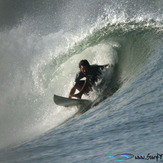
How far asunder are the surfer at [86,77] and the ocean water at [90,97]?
0.94ft

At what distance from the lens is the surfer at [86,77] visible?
9.34m

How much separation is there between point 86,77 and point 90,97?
1.84 feet

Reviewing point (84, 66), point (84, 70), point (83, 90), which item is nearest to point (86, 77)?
point (84, 70)

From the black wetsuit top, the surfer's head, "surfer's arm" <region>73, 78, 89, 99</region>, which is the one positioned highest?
the surfer's head

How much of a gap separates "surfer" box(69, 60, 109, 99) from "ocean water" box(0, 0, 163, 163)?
→ 0.94 ft

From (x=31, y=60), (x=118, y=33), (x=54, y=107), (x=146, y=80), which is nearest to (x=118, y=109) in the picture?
(x=146, y=80)

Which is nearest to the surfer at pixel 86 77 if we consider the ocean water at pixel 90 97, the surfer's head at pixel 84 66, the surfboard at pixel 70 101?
the surfer's head at pixel 84 66

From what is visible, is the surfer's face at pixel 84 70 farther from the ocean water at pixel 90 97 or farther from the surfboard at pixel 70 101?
the surfboard at pixel 70 101

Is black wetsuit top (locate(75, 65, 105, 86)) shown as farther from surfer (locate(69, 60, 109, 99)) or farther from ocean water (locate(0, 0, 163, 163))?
ocean water (locate(0, 0, 163, 163))

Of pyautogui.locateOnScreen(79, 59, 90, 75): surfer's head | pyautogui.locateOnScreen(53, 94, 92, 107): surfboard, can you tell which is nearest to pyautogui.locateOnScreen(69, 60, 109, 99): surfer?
pyautogui.locateOnScreen(79, 59, 90, 75): surfer's head

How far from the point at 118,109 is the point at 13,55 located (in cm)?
1069

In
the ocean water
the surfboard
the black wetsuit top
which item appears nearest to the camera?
the ocean water

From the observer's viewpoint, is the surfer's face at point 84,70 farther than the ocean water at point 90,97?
Yes

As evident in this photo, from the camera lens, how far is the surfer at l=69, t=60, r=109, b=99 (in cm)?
934
